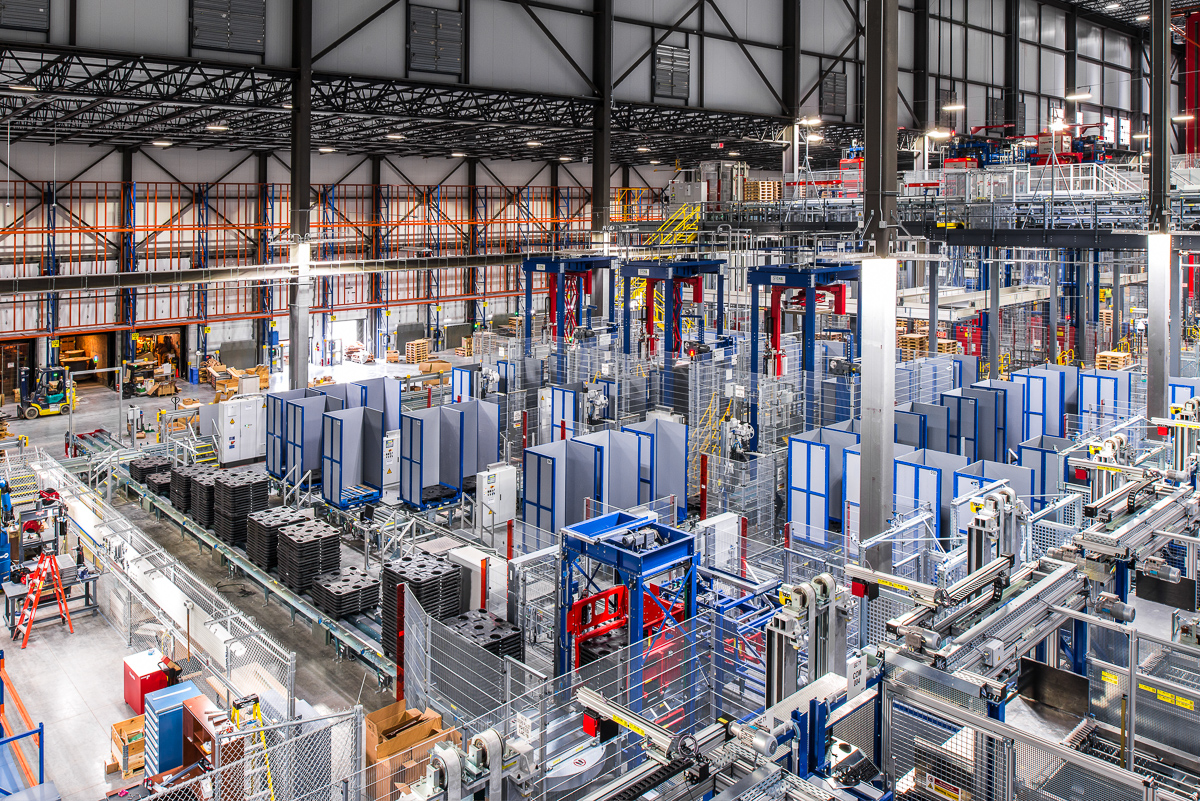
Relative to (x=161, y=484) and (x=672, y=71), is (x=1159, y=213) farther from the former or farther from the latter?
(x=161, y=484)

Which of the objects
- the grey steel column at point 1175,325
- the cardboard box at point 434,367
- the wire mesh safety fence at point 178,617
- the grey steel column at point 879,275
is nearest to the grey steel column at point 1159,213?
the grey steel column at point 1175,325

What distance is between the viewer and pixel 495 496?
577 inches

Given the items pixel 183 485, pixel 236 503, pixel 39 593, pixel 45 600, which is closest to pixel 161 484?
pixel 183 485

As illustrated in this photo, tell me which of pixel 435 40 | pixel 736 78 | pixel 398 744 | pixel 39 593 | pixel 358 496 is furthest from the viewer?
pixel 736 78

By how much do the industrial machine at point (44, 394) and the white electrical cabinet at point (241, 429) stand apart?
10.6 meters

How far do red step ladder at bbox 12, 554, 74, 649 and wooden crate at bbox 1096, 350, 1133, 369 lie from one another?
875 inches

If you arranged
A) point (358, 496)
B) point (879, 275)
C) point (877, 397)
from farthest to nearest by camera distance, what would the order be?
point (358, 496), point (877, 397), point (879, 275)

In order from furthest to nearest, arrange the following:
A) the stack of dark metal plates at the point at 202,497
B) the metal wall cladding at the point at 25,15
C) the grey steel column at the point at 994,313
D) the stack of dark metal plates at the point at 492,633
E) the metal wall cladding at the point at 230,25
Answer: the grey steel column at the point at 994,313 → the metal wall cladding at the point at 230,25 → the metal wall cladding at the point at 25,15 → the stack of dark metal plates at the point at 202,497 → the stack of dark metal plates at the point at 492,633

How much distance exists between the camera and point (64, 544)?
13.8m

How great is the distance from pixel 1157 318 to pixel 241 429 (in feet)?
54.4

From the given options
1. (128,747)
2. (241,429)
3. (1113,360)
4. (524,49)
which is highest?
(524,49)

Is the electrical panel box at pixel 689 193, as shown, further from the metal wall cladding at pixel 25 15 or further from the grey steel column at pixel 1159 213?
the metal wall cladding at pixel 25 15

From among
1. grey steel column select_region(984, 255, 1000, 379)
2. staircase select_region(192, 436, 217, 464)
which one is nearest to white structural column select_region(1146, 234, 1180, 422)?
grey steel column select_region(984, 255, 1000, 379)

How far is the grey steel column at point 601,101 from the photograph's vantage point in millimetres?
23797
